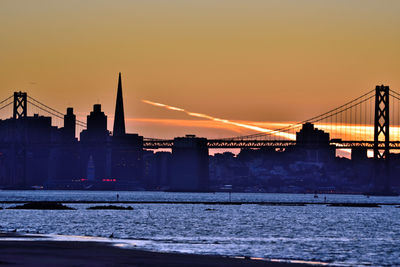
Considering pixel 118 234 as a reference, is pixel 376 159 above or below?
above

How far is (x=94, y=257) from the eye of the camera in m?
35.0

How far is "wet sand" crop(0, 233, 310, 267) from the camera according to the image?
32.4 meters

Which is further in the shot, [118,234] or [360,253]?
[118,234]

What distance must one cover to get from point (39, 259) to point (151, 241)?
1523 cm

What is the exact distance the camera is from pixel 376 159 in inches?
6801

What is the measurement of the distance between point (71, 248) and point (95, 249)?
46.6 inches

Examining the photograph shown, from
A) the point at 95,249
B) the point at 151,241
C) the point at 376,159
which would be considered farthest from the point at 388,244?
the point at 376,159

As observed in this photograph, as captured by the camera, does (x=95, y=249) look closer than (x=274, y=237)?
Yes

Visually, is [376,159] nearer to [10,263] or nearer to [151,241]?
[151,241]

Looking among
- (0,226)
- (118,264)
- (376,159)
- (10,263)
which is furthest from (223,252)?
(376,159)

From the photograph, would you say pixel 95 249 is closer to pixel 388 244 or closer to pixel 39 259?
pixel 39 259

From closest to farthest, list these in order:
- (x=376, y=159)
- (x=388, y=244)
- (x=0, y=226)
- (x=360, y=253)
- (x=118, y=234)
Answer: (x=360, y=253)
(x=388, y=244)
(x=118, y=234)
(x=0, y=226)
(x=376, y=159)

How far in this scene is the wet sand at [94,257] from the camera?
32.4 metres

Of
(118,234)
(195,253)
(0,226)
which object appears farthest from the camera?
(0,226)
